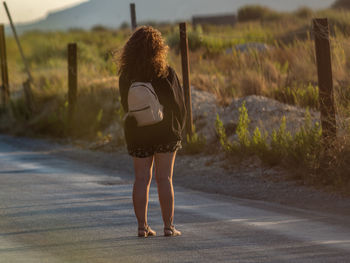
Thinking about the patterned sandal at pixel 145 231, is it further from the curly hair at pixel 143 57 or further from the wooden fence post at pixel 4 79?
the wooden fence post at pixel 4 79

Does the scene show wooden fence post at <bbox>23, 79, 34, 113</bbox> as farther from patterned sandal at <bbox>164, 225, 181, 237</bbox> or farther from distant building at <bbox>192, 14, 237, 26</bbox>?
distant building at <bbox>192, 14, 237, 26</bbox>

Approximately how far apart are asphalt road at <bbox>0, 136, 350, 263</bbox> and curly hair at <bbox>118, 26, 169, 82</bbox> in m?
1.67

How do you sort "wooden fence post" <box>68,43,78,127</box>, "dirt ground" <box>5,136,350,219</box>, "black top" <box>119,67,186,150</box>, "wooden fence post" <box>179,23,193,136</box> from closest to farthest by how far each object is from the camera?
"black top" <box>119,67,186,150</box>, "dirt ground" <box>5,136,350,219</box>, "wooden fence post" <box>179,23,193,136</box>, "wooden fence post" <box>68,43,78,127</box>

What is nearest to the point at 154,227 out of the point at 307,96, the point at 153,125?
the point at 153,125

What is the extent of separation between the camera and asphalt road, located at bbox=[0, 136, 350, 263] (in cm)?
787

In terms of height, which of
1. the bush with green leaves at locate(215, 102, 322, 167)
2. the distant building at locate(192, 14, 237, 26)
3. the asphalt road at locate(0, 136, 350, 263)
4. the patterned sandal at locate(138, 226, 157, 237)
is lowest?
the asphalt road at locate(0, 136, 350, 263)

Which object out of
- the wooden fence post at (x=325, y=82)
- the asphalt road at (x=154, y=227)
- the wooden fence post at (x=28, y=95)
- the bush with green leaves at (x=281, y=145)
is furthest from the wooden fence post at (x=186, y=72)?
the wooden fence post at (x=28, y=95)

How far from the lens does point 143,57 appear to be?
841cm

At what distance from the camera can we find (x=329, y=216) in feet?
32.4

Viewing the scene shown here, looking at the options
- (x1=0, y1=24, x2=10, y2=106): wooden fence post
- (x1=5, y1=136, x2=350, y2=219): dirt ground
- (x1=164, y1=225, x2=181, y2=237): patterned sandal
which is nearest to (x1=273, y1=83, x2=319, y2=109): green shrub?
(x1=5, y1=136, x2=350, y2=219): dirt ground

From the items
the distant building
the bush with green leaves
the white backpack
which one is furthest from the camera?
the distant building

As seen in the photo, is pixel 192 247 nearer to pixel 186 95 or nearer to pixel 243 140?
pixel 243 140

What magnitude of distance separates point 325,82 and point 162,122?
4239mm

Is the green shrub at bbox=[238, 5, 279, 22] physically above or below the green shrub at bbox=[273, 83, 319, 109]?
above
